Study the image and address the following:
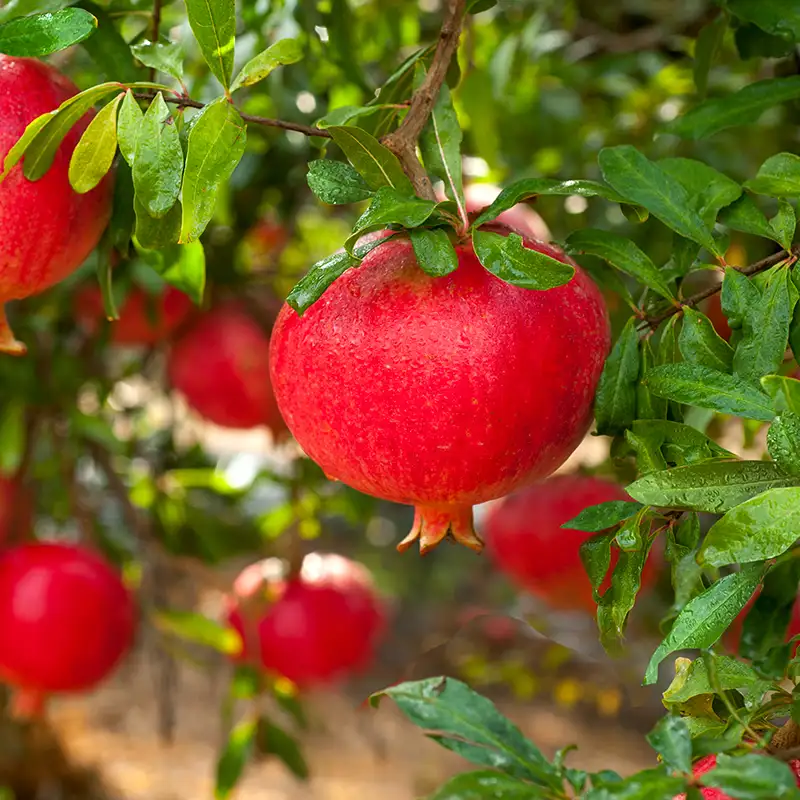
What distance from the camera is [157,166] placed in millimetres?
563

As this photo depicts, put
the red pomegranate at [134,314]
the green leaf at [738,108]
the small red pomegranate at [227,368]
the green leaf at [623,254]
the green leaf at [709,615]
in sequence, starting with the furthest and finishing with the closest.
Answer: the small red pomegranate at [227,368] → the red pomegranate at [134,314] → the green leaf at [738,108] → the green leaf at [623,254] → the green leaf at [709,615]

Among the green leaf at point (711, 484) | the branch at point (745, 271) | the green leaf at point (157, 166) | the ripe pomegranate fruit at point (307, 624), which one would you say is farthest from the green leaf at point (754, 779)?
the ripe pomegranate fruit at point (307, 624)

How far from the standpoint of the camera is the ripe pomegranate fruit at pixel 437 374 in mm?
558

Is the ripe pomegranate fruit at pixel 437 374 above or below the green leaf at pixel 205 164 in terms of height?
below

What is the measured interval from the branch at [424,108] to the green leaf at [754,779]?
12.8 inches

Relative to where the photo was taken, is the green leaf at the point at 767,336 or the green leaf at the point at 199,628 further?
the green leaf at the point at 199,628

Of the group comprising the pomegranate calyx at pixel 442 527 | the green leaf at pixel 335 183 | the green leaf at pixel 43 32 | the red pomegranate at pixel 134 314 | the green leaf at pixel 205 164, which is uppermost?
the green leaf at pixel 43 32

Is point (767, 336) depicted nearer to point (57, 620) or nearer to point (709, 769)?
point (709, 769)

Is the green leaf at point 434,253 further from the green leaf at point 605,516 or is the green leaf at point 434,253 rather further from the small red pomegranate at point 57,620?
the small red pomegranate at point 57,620

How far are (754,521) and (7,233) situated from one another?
43 centimetres

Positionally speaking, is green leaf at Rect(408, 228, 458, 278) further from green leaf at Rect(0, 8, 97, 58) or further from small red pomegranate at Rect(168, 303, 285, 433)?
small red pomegranate at Rect(168, 303, 285, 433)

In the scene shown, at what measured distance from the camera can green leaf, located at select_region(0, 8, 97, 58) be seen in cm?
58

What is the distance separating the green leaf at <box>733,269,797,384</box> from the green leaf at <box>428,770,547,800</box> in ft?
0.77

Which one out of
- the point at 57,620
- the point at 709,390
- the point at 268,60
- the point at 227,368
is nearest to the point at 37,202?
the point at 268,60
